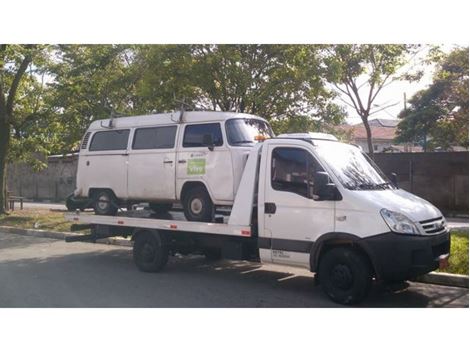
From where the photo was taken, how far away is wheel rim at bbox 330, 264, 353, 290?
662cm

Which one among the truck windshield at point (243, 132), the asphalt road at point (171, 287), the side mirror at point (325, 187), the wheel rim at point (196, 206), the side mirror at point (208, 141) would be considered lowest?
the asphalt road at point (171, 287)

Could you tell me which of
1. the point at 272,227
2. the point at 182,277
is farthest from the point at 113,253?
the point at 272,227

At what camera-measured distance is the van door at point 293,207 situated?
6945mm

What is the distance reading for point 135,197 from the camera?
944 centimetres

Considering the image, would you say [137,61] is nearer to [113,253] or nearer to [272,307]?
[113,253]

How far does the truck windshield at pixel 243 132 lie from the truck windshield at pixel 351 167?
1212mm

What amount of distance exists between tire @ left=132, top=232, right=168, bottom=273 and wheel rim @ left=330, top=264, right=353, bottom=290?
340 cm

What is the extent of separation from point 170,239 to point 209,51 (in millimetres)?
5016

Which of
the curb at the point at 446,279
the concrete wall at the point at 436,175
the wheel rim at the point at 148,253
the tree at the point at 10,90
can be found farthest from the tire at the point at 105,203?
the concrete wall at the point at 436,175

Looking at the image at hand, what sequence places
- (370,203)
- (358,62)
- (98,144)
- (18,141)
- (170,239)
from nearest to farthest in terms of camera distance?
1. (370,203)
2. (170,239)
3. (98,144)
4. (358,62)
5. (18,141)

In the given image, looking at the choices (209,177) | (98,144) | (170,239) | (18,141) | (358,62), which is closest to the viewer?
(209,177)

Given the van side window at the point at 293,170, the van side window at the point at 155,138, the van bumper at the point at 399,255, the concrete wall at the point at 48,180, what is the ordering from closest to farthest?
the van bumper at the point at 399,255
the van side window at the point at 293,170
the van side window at the point at 155,138
the concrete wall at the point at 48,180

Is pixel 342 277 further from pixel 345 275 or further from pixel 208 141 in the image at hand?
pixel 208 141

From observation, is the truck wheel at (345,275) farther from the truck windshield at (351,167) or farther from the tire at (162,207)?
the tire at (162,207)
